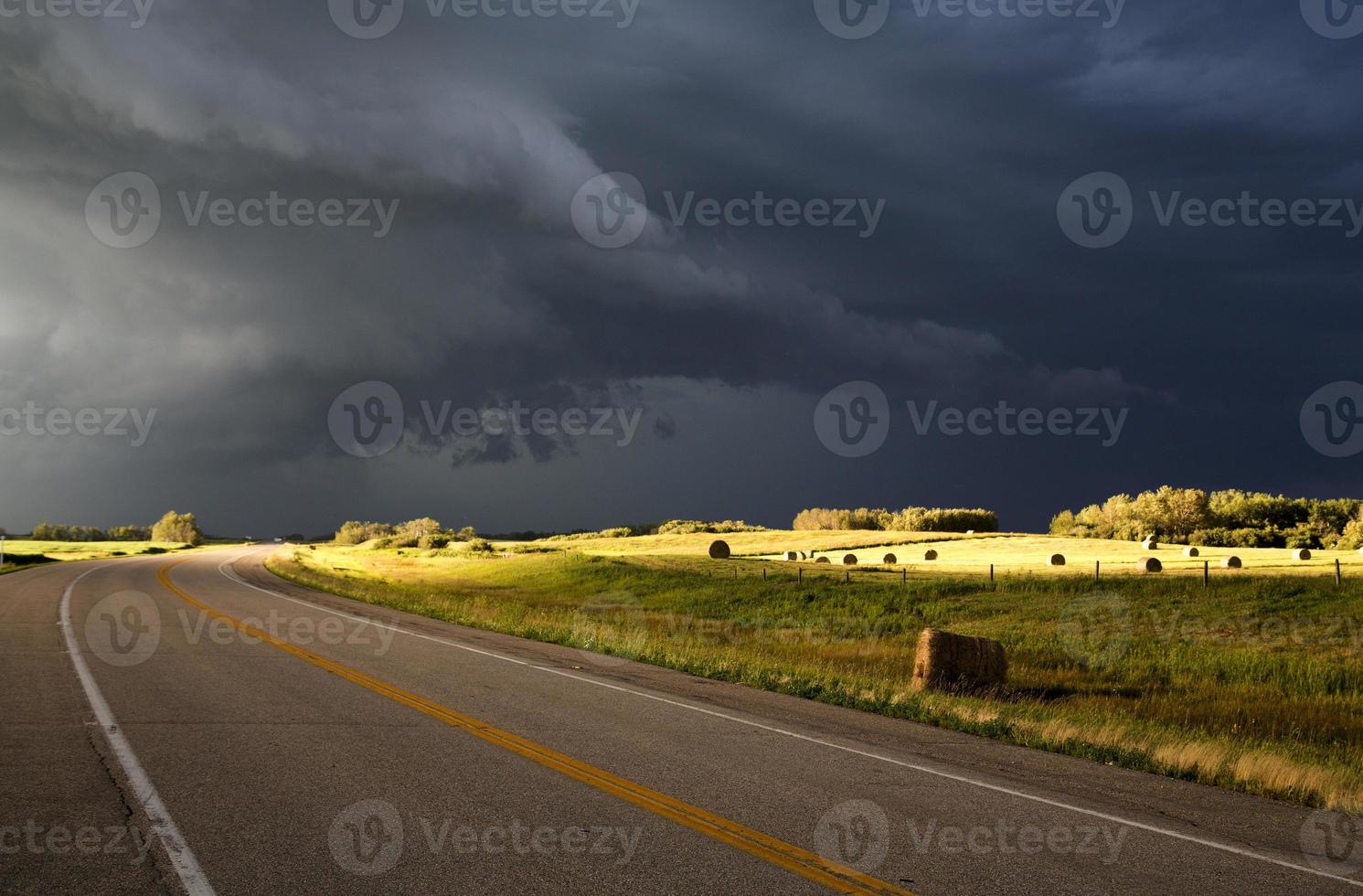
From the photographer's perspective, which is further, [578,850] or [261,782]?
[261,782]

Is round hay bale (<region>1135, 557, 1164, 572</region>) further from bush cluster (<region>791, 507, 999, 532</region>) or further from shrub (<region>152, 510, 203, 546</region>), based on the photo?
shrub (<region>152, 510, 203, 546</region>)

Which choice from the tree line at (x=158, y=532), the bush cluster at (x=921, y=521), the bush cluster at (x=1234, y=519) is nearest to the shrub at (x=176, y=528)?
the tree line at (x=158, y=532)

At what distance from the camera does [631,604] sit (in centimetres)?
4553

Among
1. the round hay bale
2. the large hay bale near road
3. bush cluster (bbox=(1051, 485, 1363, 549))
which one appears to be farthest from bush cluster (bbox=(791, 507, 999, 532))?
the large hay bale near road

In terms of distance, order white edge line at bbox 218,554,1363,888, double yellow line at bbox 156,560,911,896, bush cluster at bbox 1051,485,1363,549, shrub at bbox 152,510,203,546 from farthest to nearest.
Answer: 1. shrub at bbox 152,510,203,546
2. bush cluster at bbox 1051,485,1363,549
3. white edge line at bbox 218,554,1363,888
4. double yellow line at bbox 156,560,911,896

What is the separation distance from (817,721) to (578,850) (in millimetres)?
6454

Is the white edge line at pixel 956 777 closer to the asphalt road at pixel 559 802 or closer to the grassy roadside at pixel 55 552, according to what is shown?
the asphalt road at pixel 559 802

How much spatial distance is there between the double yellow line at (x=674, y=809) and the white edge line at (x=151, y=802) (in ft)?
10.5

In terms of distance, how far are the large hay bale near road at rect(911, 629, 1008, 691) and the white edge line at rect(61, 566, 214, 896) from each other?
42.5 ft

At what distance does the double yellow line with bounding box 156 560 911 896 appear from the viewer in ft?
19.9

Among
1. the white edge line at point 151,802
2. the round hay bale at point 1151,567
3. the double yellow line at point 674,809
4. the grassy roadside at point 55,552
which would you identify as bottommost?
the grassy roadside at point 55,552

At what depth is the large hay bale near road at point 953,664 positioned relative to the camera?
18.0 m

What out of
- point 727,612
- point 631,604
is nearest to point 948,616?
point 727,612

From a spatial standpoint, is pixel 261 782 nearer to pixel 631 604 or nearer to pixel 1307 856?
pixel 1307 856
